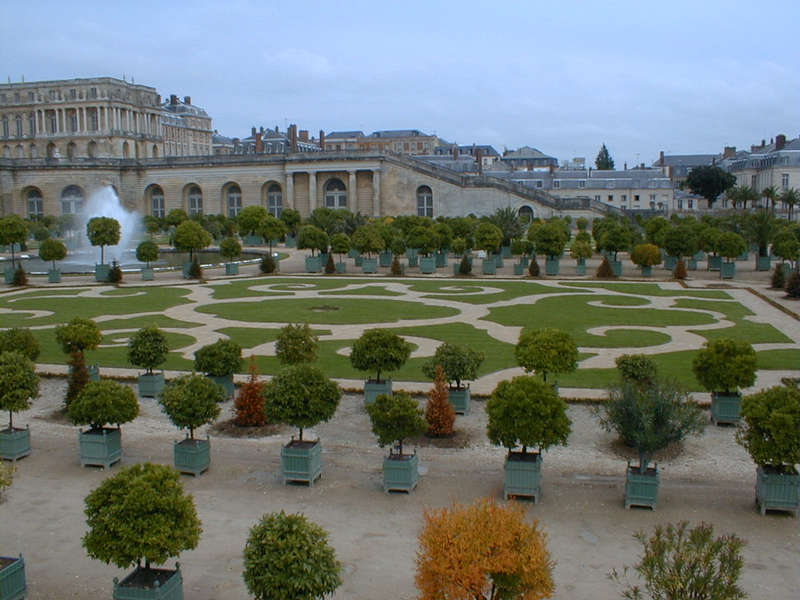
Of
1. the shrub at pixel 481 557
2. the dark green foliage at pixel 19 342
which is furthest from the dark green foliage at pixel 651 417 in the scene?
the dark green foliage at pixel 19 342

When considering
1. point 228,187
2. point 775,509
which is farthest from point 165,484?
point 228,187

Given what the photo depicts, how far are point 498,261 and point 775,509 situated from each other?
1635 inches

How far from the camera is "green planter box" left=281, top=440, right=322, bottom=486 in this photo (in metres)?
16.2

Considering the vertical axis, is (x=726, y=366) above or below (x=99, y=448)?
above

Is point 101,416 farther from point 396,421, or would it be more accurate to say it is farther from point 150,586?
point 150,586

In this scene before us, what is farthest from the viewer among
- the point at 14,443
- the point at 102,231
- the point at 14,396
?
the point at 102,231

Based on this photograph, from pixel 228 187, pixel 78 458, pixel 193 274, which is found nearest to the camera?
pixel 78 458

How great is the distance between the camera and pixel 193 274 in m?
49.1

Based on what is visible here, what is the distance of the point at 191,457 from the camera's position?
16.8 m

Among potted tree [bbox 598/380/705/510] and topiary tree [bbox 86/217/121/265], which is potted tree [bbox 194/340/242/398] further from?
topiary tree [bbox 86/217/121/265]

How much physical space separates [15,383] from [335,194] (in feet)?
240

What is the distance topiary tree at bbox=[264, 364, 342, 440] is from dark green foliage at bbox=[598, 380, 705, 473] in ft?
19.3

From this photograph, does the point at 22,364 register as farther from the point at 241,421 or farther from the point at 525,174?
the point at 525,174

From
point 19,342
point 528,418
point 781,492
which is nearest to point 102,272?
point 19,342
